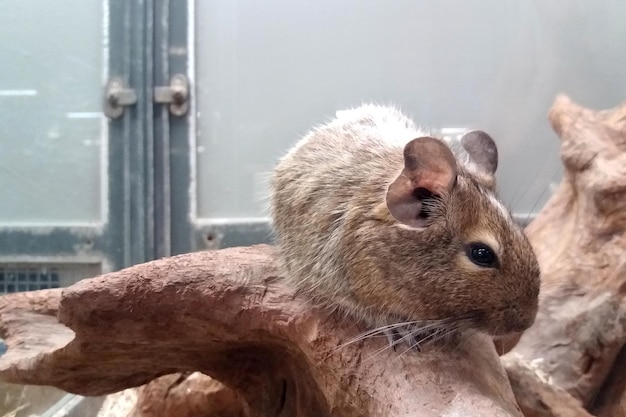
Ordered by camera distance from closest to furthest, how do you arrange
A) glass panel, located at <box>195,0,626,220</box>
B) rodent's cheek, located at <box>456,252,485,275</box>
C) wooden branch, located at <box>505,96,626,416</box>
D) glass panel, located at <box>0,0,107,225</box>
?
1. rodent's cheek, located at <box>456,252,485,275</box>
2. wooden branch, located at <box>505,96,626,416</box>
3. glass panel, located at <box>195,0,626,220</box>
4. glass panel, located at <box>0,0,107,225</box>

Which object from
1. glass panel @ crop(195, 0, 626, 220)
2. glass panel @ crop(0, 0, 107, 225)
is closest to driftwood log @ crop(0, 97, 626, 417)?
glass panel @ crop(195, 0, 626, 220)

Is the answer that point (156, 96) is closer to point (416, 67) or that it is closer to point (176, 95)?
point (176, 95)

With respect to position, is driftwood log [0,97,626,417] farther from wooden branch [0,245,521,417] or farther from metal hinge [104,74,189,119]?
metal hinge [104,74,189,119]

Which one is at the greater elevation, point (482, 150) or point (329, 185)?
point (482, 150)

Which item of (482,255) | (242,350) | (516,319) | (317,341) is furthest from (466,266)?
(242,350)

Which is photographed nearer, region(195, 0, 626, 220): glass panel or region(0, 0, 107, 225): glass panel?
region(195, 0, 626, 220): glass panel

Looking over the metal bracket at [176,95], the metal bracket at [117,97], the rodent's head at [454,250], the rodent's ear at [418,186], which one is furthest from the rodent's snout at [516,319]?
the metal bracket at [117,97]

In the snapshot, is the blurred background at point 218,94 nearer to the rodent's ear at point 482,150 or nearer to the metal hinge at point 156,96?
the metal hinge at point 156,96

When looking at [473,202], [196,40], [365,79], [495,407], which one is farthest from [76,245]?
[495,407]
